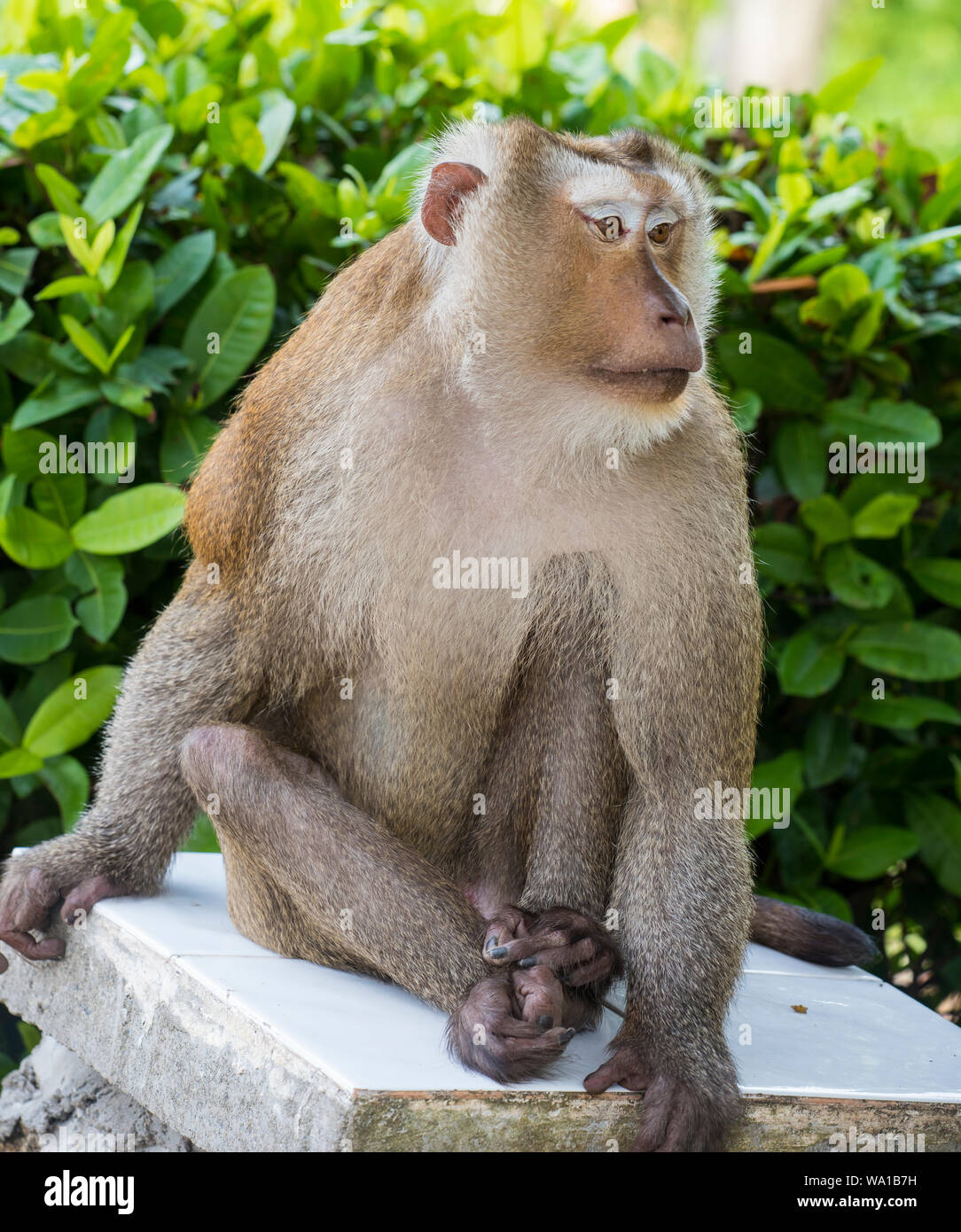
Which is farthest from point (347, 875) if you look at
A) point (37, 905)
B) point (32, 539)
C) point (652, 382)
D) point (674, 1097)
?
point (32, 539)

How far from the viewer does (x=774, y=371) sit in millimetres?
4438

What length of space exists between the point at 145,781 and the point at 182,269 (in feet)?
5.54

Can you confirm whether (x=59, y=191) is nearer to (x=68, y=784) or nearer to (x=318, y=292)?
(x=318, y=292)

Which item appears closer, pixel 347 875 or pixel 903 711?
pixel 347 875

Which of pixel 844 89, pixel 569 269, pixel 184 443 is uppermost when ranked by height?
pixel 844 89

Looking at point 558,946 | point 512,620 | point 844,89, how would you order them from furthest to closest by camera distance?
point 844,89, point 512,620, point 558,946

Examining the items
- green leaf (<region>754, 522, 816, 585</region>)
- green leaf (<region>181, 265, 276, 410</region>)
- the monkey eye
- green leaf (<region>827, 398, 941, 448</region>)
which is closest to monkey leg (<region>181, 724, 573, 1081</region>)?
the monkey eye

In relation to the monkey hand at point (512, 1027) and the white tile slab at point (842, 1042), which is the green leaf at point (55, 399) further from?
the white tile slab at point (842, 1042)

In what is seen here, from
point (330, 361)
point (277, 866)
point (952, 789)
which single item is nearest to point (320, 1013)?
point (277, 866)

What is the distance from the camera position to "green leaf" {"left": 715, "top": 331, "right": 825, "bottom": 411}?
4418mm

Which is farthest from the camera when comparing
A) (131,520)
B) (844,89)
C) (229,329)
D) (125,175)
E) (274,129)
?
(844,89)

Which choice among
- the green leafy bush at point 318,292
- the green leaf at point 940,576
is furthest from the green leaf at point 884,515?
the green leaf at point 940,576

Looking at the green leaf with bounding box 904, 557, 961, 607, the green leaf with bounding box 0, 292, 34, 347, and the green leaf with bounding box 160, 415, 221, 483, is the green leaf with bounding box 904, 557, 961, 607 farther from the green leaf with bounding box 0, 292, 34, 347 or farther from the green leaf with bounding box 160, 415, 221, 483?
the green leaf with bounding box 0, 292, 34, 347

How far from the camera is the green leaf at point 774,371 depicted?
4.42 meters
